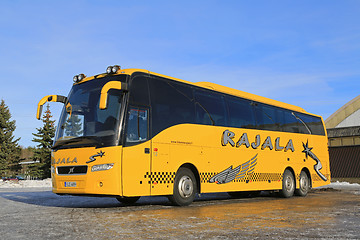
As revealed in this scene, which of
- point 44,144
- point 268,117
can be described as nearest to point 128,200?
point 268,117

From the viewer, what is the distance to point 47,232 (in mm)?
6113

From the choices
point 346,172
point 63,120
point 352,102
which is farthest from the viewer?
point 352,102

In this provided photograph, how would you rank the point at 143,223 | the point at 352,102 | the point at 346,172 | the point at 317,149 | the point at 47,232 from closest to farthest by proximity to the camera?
the point at 47,232, the point at 143,223, the point at 317,149, the point at 346,172, the point at 352,102

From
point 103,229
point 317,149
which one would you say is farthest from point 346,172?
point 103,229

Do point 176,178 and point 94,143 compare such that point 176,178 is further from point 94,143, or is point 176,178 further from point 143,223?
point 143,223

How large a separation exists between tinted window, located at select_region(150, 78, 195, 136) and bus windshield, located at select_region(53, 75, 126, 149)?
1015 millimetres

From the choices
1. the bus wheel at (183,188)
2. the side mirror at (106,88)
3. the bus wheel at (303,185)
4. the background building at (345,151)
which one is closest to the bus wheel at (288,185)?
the bus wheel at (303,185)

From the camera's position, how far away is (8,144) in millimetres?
59875

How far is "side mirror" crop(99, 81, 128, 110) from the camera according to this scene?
8.55m

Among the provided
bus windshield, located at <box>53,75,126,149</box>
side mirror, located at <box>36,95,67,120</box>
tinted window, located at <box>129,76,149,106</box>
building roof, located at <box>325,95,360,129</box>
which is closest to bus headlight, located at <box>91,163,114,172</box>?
bus windshield, located at <box>53,75,126,149</box>

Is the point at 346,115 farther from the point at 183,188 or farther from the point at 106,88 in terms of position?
the point at 106,88

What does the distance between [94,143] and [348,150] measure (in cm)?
2691

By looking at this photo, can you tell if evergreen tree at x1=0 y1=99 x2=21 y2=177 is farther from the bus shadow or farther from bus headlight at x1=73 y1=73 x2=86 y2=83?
bus headlight at x1=73 y1=73 x2=86 y2=83

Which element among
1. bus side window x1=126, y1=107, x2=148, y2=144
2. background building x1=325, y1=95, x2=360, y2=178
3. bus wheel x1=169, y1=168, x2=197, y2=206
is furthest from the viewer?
background building x1=325, y1=95, x2=360, y2=178
